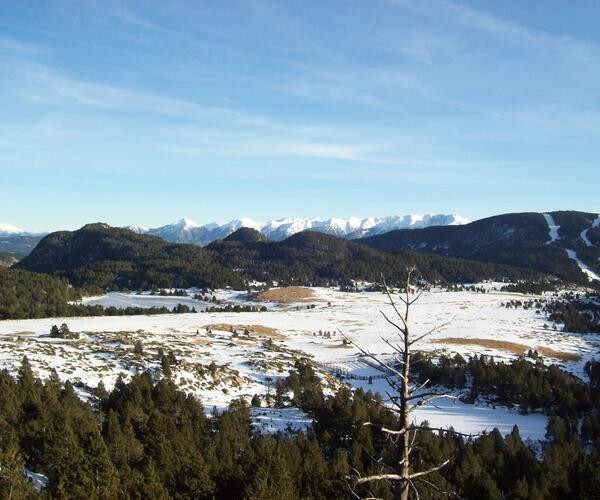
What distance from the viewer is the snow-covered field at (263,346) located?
4788cm

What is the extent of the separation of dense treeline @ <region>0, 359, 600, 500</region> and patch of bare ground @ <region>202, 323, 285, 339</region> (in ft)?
176

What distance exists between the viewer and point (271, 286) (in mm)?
198625

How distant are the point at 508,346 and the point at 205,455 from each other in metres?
71.4

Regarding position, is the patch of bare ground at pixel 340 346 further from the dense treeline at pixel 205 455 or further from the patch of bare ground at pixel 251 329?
the dense treeline at pixel 205 455

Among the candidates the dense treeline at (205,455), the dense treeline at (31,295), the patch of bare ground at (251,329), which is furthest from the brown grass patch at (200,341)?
the dense treeline at (31,295)

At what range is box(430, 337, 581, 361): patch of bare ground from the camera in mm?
80562

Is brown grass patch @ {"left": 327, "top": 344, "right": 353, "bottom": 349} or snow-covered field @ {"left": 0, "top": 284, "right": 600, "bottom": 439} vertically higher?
snow-covered field @ {"left": 0, "top": 284, "right": 600, "bottom": 439}

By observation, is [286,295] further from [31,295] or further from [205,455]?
[205,455]

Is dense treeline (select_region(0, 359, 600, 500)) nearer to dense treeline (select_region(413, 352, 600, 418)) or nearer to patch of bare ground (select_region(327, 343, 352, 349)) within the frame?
dense treeline (select_region(413, 352, 600, 418))

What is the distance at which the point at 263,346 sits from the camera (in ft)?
247

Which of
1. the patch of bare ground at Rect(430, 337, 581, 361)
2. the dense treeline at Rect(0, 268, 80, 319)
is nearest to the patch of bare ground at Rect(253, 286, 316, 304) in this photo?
the dense treeline at Rect(0, 268, 80, 319)

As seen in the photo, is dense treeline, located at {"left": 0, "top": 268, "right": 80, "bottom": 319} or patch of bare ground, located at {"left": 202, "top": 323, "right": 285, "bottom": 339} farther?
dense treeline, located at {"left": 0, "top": 268, "right": 80, "bottom": 319}

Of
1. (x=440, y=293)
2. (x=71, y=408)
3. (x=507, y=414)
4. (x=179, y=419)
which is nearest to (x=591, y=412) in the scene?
(x=507, y=414)

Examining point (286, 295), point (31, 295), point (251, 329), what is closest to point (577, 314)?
point (251, 329)
